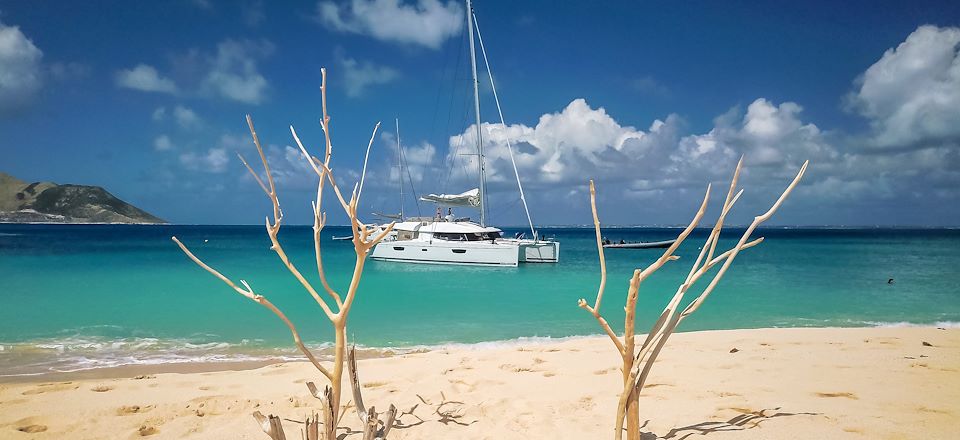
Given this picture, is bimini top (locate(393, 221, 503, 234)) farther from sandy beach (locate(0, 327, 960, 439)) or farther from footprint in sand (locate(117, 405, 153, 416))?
footprint in sand (locate(117, 405, 153, 416))

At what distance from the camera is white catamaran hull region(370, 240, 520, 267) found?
28.3m

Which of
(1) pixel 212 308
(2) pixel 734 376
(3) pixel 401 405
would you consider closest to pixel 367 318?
(1) pixel 212 308

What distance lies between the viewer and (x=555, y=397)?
5.03m

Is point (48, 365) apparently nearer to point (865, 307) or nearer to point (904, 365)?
point (904, 365)

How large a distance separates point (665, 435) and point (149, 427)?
14.1 feet

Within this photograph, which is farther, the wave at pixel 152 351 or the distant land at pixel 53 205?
the distant land at pixel 53 205

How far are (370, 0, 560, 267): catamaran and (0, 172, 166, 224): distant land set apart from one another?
205 m

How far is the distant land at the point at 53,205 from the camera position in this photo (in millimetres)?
179750

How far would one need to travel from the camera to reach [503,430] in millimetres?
4164

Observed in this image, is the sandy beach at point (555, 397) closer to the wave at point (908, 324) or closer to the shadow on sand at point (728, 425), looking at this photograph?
the shadow on sand at point (728, 425)

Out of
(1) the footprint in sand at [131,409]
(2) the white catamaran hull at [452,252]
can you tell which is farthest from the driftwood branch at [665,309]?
(2) the white catamaran hull at [452,252]

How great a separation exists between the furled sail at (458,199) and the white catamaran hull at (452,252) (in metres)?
3.00

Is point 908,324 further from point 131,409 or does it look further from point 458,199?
point 458,199

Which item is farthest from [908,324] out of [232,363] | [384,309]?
[232,363]
